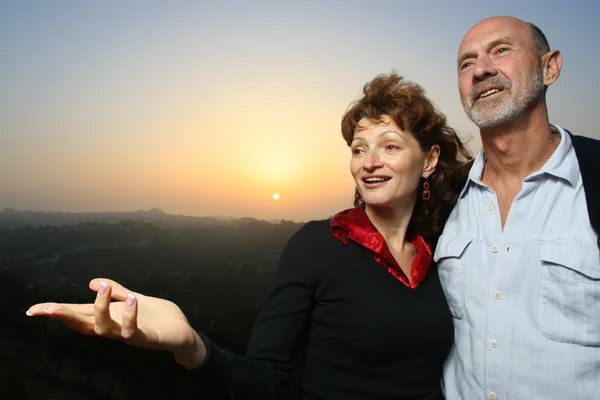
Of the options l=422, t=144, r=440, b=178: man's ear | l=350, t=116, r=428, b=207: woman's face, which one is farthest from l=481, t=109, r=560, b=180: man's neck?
l=350, t=116, r=428, b=207: woman's face

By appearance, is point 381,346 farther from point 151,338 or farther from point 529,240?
point 151,338

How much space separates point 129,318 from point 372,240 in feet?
3.36

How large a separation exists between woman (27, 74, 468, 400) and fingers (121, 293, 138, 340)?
14 centimetres

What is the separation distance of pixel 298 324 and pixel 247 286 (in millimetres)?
6266

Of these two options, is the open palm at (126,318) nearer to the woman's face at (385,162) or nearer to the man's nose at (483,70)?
the woman's face at (385,162)

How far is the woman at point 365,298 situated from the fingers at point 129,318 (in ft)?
0.45

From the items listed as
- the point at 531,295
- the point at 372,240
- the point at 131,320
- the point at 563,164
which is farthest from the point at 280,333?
the point at 563,164

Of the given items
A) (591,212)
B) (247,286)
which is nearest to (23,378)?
(247,286)

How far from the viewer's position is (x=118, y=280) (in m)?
6.73

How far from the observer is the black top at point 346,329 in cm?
147

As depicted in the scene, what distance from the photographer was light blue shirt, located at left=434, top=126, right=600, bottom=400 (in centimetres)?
141

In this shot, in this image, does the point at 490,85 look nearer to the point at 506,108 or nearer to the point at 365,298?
the point at 506,108

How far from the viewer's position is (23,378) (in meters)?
5.98

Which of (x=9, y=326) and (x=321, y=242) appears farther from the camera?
(x=9, y=326)
